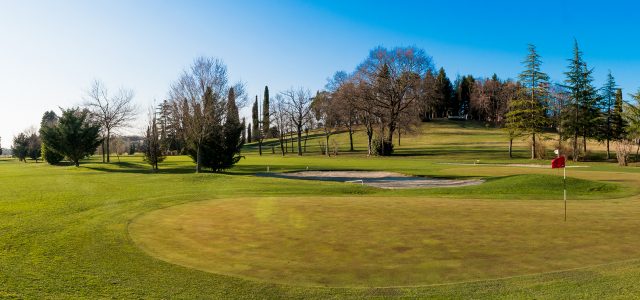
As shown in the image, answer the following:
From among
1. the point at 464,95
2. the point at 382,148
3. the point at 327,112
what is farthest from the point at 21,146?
the point at 464,95

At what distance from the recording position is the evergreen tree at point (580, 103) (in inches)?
2393

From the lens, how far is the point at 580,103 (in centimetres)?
6184

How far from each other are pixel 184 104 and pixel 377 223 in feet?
101

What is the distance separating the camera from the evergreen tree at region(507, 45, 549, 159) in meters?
61.8

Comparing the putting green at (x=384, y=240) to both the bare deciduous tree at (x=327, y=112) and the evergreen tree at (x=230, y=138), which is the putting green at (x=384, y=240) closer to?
the evergreen tree at (x=230, y=138)

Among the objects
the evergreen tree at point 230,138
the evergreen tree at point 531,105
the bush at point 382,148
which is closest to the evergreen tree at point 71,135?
the evergreen tree at point 230,138

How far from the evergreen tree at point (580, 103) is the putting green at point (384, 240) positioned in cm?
5145

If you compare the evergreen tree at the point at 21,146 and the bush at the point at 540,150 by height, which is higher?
the evergreen tree at the point at 21,146

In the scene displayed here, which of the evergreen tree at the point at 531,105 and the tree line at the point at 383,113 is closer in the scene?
the tree line at the point at 383,113

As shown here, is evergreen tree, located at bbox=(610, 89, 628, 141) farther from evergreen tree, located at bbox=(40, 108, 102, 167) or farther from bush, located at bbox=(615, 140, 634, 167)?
evergreen tree, located at bbox=(40, 108, 102, 167)

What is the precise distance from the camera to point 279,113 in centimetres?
9581

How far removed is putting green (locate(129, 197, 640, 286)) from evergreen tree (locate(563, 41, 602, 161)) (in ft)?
169

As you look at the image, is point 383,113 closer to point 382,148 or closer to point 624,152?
point 382,148

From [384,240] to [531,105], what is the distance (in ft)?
203
